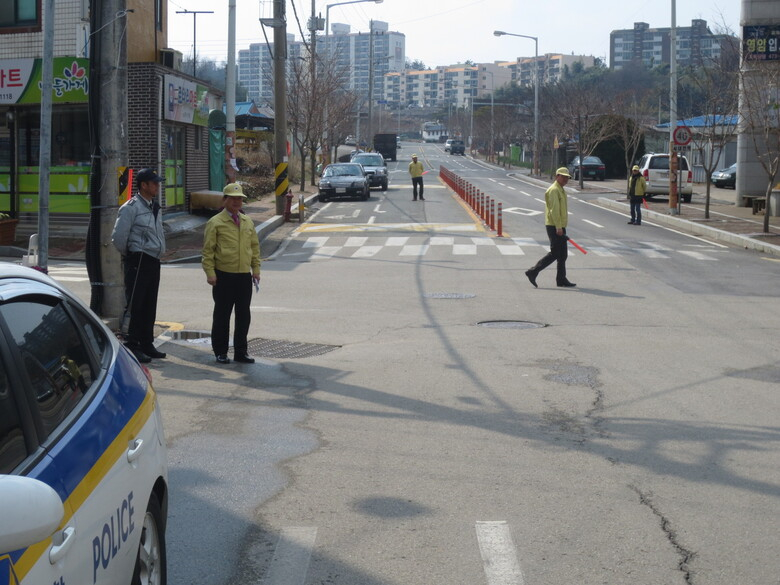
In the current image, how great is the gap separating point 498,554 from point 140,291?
19.6ft

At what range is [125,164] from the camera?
38.0 ft

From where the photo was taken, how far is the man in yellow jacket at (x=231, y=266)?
10117mm

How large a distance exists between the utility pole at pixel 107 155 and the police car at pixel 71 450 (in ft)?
24.0

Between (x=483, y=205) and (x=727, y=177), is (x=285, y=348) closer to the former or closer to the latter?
(x=483, y=205)

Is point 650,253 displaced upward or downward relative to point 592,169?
downward

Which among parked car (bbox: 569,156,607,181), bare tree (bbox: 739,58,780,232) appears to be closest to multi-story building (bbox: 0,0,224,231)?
bare tree (bbox: 739,58,780,232)

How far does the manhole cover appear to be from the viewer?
12945 mm

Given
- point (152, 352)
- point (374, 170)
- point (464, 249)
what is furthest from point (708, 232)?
point (374, 170)

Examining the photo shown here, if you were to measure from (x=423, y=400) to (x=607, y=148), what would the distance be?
59428 mm

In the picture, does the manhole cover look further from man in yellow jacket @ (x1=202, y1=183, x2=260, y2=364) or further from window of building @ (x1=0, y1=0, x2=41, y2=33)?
window of building @ (x1=0, y1=0, x2=41, y2=33)

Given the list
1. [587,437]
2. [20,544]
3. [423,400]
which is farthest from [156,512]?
[423,400]

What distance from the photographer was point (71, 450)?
3.04 meters

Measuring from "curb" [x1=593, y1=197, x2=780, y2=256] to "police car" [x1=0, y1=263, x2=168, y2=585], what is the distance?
2129cm

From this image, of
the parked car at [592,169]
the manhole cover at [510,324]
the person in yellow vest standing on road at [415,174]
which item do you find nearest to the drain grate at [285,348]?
the manhole cover at [510,324]
